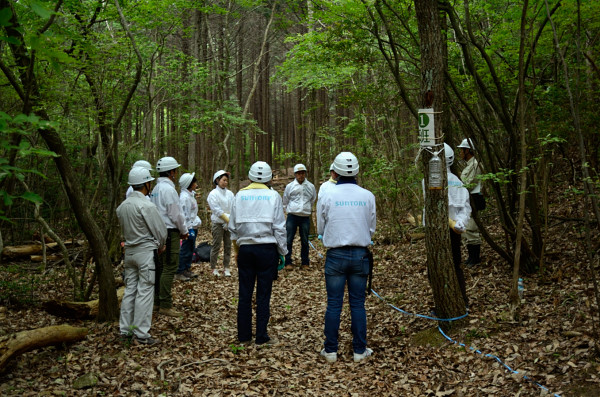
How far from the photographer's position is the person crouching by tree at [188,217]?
850cm

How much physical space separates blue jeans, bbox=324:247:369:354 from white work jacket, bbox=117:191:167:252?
88.9 inches

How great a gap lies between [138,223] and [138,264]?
0.51 m

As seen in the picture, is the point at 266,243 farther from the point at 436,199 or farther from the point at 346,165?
the point at 436,199

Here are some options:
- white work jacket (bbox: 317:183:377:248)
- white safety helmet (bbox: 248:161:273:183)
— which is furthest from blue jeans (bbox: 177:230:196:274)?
white work jacket (bbox: 317:183:377:248)

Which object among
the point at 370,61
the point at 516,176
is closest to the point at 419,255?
the point at 516,176

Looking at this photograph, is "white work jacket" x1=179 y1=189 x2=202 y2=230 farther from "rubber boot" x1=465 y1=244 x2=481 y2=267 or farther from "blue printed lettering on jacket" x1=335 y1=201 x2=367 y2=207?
"rubber boot" x1=465 y1=244 x2=481 y2=267

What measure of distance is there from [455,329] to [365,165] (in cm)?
757

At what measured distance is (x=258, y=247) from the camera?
5.46m

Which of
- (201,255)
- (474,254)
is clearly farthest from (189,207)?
(474,254)

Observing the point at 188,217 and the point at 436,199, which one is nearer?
the point at 436,199

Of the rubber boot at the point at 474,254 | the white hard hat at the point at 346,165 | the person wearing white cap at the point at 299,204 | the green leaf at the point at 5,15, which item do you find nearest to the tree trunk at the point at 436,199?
the white hard hat at the point at 346,165

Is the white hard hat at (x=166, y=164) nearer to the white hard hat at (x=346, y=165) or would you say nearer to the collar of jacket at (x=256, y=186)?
the collar of jacket at (x=256, y=186)

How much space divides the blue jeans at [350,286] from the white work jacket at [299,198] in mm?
4667

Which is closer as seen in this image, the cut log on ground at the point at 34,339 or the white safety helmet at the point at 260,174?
the cut log on ground at the point at 34,339
